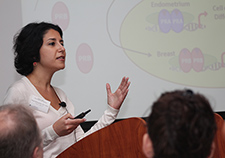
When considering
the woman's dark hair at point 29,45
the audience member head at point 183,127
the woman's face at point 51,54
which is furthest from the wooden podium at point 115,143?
the woman's dark hair at point 29,45

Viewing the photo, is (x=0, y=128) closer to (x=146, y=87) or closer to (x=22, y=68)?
(x=22, y=68)

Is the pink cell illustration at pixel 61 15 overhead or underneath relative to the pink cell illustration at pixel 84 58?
overhead

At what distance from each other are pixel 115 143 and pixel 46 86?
0.95 meters

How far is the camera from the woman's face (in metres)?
2.02

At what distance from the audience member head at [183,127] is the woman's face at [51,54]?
1363 mm

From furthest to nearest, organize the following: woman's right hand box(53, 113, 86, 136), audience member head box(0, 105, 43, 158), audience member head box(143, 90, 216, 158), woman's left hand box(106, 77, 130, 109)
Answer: woman's left hand box(106, 77, 130, 109) < woman's right hand box(53, 113, 86, 136) < audience member head box(0, 105, 43, 158) < audience member head box(143, 90, 216, 158)

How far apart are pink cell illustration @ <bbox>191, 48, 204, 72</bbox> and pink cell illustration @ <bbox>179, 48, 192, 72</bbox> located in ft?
0.14

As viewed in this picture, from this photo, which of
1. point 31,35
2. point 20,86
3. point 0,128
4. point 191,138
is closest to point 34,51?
point 31,35

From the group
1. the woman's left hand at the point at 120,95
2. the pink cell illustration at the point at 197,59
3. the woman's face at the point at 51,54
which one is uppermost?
the woman's face at the point at 51,54

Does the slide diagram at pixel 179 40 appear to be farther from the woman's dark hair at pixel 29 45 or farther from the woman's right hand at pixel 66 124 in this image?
the woman's right hand at pixel 66 124

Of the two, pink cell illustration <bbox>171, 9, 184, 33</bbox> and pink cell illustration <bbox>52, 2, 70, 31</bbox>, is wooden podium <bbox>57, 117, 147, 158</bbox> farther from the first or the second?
pink cell illustration <bbox>171, 9, 184, 33</bbox>

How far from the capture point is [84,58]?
106 inches

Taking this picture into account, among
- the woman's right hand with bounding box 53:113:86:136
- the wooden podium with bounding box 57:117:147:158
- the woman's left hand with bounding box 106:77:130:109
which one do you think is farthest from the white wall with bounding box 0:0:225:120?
the wooden podium with bounding box 57:117:147:158

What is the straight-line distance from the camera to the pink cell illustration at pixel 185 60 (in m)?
2.85
